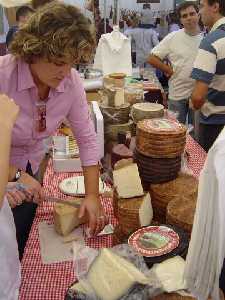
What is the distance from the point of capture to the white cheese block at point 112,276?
0.84 metres

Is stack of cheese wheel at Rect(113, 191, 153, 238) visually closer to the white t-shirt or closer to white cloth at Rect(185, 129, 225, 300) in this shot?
white cloth at Rect(185, 129, 225, 300)

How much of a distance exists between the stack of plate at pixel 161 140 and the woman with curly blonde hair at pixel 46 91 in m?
0.22

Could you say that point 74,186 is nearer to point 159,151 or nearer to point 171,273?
point 159,151

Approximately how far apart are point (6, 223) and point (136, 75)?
9.35 ft

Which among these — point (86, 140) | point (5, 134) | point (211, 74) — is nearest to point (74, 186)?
point (86, 140)

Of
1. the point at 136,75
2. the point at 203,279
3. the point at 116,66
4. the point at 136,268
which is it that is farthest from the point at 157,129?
the point at 136,75

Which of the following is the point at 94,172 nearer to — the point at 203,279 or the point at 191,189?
the point at 191,189

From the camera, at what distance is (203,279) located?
62cm

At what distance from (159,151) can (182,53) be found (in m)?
2.34

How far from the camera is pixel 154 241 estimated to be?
1.04 m

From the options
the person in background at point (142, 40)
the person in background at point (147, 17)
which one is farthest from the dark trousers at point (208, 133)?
the person in background at point (147, 17)

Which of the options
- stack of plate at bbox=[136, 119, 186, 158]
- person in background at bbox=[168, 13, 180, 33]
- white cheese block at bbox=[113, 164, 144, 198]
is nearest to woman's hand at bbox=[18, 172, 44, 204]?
white cheese block at bbox=[113, 164, 144, 198]

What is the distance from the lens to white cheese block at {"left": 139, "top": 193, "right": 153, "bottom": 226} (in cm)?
121

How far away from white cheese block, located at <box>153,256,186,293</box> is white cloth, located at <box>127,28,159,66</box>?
4.86m
